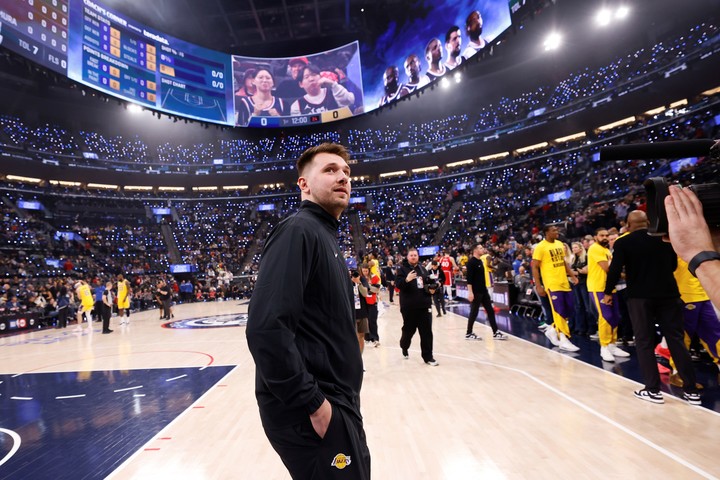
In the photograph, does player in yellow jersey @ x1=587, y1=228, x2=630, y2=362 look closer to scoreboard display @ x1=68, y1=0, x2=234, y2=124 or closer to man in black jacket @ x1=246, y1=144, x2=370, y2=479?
man in black jacket @ x1=246, y1=144, x2=370, y2=479

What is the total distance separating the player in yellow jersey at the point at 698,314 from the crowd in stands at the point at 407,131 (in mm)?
22896

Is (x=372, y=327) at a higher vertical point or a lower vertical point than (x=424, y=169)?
lower

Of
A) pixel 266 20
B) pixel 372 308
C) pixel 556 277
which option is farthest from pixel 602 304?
pixel 266 20

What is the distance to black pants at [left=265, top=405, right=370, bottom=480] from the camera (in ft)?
4.21

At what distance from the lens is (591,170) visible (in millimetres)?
24781

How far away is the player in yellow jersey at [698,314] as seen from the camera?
443 cm

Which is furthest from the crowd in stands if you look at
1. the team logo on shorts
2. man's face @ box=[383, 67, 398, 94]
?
the team logo on shorts

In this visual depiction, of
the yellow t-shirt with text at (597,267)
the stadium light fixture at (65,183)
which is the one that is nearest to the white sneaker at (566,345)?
the yellow t-shirt with text at (597,267)

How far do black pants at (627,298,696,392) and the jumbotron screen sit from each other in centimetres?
2052

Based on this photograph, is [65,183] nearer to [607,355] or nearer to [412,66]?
[412,66]

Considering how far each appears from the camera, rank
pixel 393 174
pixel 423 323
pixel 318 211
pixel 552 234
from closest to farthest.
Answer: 1. pixel 318 211
2. pixel 423 323
3. pixel 552 234
4. pixel 393 174

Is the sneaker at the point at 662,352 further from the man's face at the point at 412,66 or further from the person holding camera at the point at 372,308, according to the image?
the man's face at the point at 412,66

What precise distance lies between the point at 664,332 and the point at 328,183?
421 centimetres

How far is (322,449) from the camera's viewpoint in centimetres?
129
